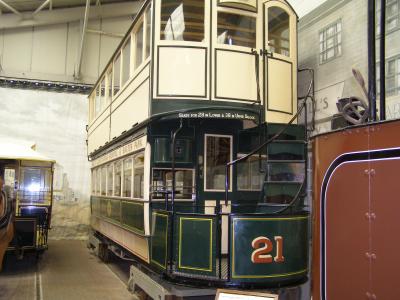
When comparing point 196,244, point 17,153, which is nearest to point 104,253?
point 17,153

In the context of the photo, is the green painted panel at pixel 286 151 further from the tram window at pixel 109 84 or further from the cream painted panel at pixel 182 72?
the tram window at pixel 109 84

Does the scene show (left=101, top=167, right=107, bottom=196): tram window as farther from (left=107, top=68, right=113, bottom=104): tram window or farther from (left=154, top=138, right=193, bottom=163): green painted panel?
(left=154, top=138, right=193, bottom=163): green painted panel

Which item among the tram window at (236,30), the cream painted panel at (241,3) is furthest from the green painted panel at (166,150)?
the cream painted panel at (241,3)

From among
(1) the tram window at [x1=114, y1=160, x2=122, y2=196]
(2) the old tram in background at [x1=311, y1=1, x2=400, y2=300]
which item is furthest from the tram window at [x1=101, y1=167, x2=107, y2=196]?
(2) the old tram in background at [x1=311, y1=1, x2=400, y2=300]

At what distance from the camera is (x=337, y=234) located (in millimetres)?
2803

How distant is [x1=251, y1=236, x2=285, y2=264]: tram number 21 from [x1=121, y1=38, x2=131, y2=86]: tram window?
13.7 ft

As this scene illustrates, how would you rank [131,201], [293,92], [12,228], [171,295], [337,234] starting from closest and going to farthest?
[337,234]
[171,295]
[293,92]
[131,201]
[12,228]

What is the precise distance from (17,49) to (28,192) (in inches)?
279

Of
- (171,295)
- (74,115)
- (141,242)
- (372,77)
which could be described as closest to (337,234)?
(372,77)

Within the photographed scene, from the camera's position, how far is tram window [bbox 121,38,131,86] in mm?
8413

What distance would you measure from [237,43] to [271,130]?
52.8 inches

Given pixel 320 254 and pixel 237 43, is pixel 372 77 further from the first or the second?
pixel 237 43

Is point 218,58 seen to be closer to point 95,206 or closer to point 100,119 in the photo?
point 100,119

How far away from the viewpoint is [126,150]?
8094 mm
